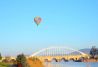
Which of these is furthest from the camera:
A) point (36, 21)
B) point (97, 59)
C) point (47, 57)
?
point (97, 59)

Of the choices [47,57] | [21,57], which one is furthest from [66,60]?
[21,57]

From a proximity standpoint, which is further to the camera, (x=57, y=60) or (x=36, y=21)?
(x=57, y=60)

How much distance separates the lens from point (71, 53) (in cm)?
14862

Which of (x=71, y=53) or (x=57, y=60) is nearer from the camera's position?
(x=57, y=60)

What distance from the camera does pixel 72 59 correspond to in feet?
484

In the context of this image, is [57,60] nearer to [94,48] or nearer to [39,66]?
[94,48]

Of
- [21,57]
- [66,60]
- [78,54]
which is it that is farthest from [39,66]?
[78,54]

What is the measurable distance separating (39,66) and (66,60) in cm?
8817

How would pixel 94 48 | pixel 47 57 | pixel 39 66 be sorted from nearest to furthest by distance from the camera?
1. pixel 39 66
2. pixel 47 57
3. pixel 94 48

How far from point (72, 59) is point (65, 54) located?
14.7 ft

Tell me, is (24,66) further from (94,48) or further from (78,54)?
(94,48)

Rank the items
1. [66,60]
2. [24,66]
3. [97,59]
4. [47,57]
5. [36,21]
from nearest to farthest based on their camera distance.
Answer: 1. [24,66]
2. [36,21]
3. [47,57]
4. [66,60]
5. [97,59]

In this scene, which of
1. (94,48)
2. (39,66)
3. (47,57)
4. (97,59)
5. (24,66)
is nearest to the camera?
(24,66)

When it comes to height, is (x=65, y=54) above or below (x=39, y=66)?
above
